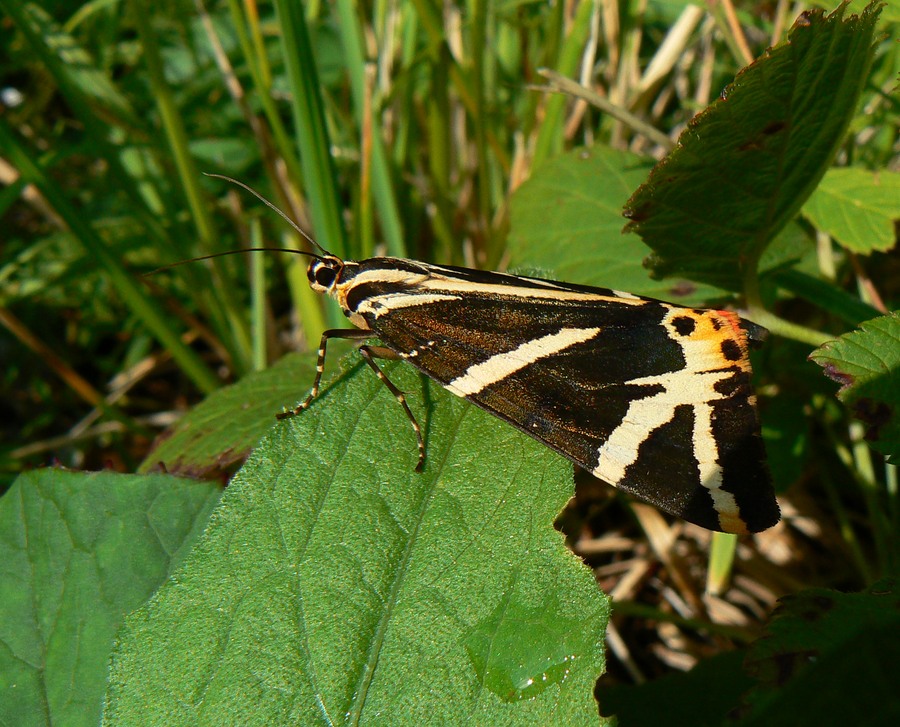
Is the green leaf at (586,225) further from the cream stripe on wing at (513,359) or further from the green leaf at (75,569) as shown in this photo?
the green leaf at (75,569)

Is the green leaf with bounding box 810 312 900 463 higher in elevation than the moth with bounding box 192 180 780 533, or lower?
higher

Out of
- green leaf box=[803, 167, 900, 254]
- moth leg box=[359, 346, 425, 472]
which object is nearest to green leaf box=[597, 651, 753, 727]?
moth leg box=[359, 346, 425, 472]

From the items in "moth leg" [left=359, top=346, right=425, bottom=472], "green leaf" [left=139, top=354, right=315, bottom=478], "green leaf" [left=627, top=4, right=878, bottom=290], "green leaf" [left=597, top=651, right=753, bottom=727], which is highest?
"green leaf" [left=627, top=4, right=878, bottom=290]

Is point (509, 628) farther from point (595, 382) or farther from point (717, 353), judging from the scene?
point (717, 353)

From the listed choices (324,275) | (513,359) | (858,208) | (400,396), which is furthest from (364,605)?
(858,208)

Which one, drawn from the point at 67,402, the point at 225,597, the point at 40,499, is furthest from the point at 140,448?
the point at 225,597

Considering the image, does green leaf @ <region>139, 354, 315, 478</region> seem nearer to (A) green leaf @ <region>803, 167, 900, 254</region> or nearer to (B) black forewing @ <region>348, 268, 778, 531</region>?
(B) black forewing @ <region>348, 268, 778, 531</region>

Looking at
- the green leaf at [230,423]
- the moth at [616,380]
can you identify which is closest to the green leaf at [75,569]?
the green leaf at [230,423]

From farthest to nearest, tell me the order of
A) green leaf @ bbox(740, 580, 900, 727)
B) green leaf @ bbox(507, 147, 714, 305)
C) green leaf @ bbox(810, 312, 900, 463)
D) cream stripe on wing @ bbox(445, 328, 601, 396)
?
1. green leaf @ bbox(507, 147, 714, 305)
2. cream stripe on wing @ bbox(445, 328, 601, 396)
3. green leaf @ bbox(810, 312, 900, 463)
4. green leaf @ bbox(740, 580, 900, 727)
